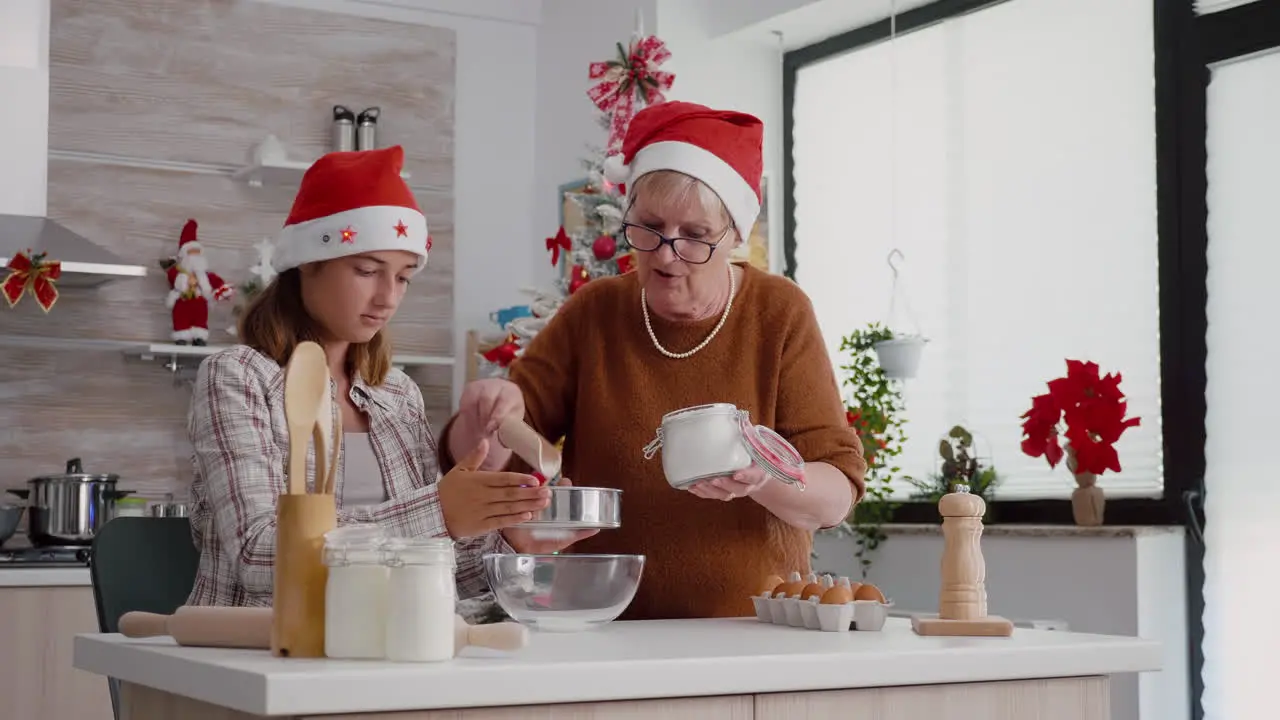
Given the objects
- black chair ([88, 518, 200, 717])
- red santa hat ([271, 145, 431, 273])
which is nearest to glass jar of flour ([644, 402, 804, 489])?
red santa hat ([271, 145, 431, 273])

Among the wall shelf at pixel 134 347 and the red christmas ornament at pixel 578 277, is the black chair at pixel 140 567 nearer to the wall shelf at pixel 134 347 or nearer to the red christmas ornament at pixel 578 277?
the red christmas ornament at pixel 578 277

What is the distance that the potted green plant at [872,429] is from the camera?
13.4 feet

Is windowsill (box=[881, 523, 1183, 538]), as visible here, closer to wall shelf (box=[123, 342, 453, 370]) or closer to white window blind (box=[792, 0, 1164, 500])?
white window blind (box=[792, 0, 1164, 500])

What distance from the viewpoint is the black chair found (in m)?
1.81

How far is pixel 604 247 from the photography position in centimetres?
402

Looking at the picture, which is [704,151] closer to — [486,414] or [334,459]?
[486,414]

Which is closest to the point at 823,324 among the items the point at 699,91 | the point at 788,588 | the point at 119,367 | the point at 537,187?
the point at 699,91

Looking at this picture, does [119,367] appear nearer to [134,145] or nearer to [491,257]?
[134,145]

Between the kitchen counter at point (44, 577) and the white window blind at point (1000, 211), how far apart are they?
232 centimetres

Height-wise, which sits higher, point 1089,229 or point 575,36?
point 575,36

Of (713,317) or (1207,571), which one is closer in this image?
(713,317)

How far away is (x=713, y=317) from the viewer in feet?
6.47

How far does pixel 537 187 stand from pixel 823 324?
1.21m

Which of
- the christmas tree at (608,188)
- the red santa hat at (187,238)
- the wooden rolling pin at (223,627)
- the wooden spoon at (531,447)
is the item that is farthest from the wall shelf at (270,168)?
the wooden rolling pin at (223,627)
